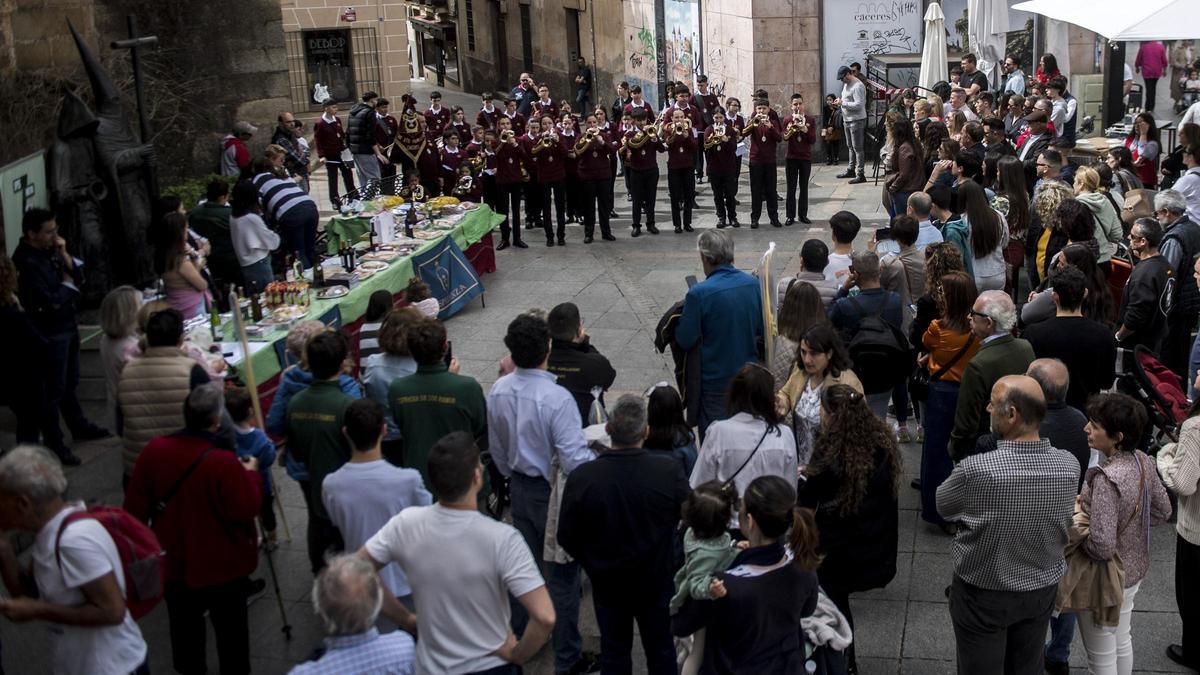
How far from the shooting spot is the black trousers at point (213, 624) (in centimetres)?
621

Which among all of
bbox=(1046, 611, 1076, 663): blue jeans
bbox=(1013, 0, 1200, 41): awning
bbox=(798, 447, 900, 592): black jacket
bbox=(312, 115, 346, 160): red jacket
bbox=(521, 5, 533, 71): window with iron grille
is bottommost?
bbox=(1046, 611, 1076, 663): blue jeans

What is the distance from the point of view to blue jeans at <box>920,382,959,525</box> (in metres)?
7.62

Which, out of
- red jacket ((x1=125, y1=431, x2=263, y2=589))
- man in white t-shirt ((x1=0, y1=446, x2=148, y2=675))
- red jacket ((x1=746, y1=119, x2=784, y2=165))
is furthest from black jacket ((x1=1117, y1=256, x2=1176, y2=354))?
red jacket ((x1=746, y1=119, x2=784, y2=165))

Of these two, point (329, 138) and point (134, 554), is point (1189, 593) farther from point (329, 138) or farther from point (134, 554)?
point (329, 138)

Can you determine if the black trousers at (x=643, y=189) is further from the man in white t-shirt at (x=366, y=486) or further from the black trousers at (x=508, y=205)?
the man in white t-shirt at (x=366, y=486)

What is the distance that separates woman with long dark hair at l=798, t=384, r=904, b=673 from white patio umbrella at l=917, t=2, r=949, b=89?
1547 cm

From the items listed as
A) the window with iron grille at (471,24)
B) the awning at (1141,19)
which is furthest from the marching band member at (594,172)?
the window with iron grille at (471,24)

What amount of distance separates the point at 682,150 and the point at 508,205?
7.77 ft

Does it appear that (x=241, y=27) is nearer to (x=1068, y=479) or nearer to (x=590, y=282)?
(x=590, y=282)

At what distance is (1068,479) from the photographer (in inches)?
213

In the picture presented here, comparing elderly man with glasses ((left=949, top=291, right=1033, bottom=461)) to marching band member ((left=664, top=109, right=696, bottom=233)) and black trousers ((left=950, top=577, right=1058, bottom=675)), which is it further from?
marching band member ((left=664, top=109, right=696, bottom=233))

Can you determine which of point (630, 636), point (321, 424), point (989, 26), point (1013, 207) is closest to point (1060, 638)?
point (630, 636)

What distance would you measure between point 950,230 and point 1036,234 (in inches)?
55.8

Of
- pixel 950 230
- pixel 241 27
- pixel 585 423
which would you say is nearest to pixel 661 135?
pixel 241 27
